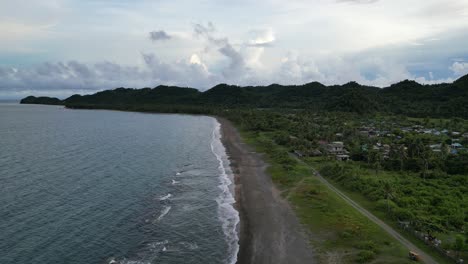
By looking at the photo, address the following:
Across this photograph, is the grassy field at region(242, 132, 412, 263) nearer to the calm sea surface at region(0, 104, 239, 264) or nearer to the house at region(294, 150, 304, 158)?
the calm sea surface at region(0, 104, 239, 264)

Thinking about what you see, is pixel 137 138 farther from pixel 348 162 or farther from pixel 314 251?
pixel 314 251

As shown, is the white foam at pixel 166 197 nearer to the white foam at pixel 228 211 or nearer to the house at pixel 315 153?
the white foam at pixel 228 211

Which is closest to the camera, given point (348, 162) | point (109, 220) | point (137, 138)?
point (109, 220)

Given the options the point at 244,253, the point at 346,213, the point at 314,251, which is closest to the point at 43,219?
the point at 244,253

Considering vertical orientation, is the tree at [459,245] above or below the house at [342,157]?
below

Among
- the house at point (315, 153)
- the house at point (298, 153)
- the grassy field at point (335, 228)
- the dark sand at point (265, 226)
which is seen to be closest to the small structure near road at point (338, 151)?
the house at point (315, 153)
